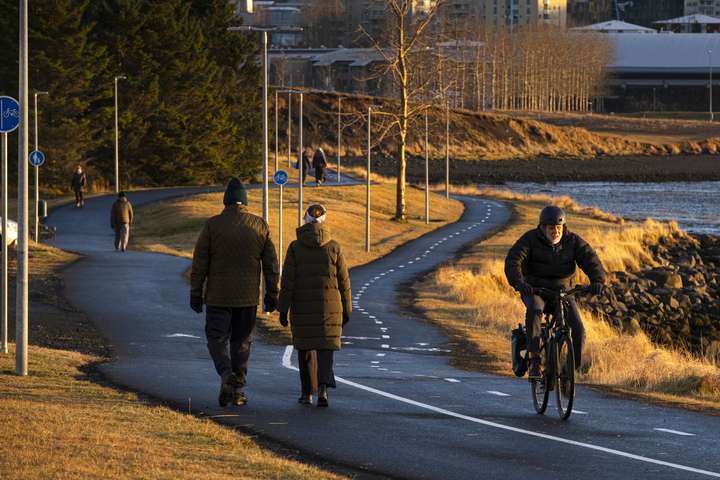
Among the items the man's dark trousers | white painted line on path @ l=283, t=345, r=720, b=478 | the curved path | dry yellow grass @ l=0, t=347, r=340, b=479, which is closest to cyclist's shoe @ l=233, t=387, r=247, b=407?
the curved path

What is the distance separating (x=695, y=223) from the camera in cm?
7931

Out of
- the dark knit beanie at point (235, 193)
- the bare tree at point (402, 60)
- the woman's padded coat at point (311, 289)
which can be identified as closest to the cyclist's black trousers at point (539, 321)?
the woman's padded coat at point (311, 289)

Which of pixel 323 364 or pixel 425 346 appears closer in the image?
pixel 323 364

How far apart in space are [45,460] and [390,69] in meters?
57.0

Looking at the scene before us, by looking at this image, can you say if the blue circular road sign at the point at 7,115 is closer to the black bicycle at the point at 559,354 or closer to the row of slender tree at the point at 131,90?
the black bicycle at the point at 559,354

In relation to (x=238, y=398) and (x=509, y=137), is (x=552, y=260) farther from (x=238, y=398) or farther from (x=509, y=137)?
(x=509, y=137)

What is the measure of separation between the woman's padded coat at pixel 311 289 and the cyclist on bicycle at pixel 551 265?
1645mm

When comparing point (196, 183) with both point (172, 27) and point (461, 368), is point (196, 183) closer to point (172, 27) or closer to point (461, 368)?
point (172, 27)

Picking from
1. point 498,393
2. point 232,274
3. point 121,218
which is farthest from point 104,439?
point 121,218

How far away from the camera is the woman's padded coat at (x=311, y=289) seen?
13.8 m

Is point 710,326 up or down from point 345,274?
down

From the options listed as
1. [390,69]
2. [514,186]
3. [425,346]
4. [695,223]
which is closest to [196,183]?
[390,69]

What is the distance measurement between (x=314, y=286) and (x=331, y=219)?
47859 mm

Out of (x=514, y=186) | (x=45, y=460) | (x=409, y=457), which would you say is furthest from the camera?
(x=514, y=186)
